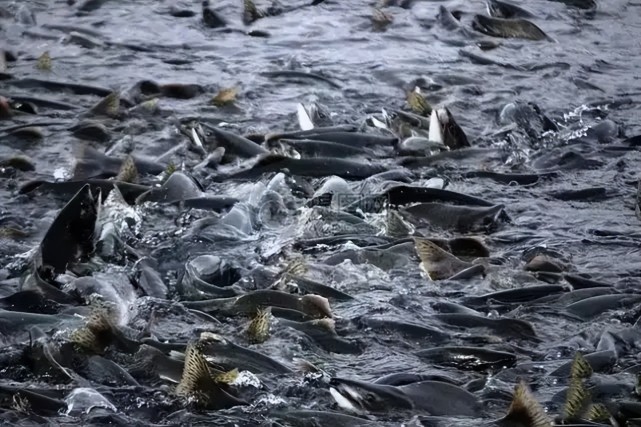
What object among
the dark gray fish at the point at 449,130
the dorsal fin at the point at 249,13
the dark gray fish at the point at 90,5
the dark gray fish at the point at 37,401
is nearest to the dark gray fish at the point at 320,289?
the dark gray fish at the point at 37,401

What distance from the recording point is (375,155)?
7738 mm

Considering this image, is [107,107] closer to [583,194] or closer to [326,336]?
[583,194]

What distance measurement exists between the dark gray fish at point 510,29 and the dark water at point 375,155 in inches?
5.4

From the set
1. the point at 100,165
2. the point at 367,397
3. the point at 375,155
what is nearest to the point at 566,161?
the point at 375,155

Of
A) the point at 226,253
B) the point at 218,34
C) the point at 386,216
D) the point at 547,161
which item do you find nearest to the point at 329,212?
the point at 386,216

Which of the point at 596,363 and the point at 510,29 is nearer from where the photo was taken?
the point at 596,363

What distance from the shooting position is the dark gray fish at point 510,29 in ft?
35.6

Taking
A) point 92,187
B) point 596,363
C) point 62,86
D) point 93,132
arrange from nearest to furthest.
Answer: point 596,363 → point 92,187 → point 93,132 → point 62,86

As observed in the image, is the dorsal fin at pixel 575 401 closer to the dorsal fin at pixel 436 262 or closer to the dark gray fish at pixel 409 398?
the dark gray fish at pixel 409 398

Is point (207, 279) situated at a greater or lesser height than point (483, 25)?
greater

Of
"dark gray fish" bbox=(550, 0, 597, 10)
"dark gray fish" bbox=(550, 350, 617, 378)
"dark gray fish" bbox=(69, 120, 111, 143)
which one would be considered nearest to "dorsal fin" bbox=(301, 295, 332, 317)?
"dark gray fish" bbox=(550, 350, 617, 378)

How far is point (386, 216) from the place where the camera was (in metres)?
6.71

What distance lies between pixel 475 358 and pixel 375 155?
9.39 feet

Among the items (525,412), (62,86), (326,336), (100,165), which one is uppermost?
(525,412)
